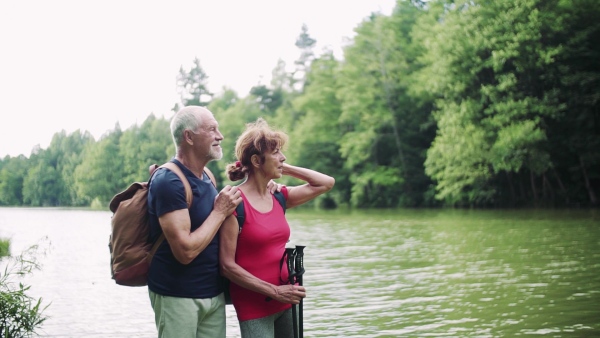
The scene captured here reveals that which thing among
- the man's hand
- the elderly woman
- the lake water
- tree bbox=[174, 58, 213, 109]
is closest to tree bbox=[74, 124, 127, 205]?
tree bbox=[174, 58, 213, 109]

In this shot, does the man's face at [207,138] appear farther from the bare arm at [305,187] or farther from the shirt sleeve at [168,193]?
the bare arm at [305,187]

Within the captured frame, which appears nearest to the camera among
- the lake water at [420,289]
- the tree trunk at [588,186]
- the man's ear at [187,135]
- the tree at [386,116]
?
the man's ear at [187,135]

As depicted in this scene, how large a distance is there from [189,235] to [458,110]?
113 ft

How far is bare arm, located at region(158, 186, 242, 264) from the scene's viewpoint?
3.14 meters

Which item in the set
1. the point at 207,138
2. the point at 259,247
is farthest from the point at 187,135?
the point at 259,247

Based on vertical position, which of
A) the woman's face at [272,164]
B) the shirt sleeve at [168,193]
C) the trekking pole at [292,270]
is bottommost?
the trekking pole at [292,270]

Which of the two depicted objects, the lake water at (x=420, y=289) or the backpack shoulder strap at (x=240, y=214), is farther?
the lake water at (x=420, y=289)

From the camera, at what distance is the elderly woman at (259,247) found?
335cm

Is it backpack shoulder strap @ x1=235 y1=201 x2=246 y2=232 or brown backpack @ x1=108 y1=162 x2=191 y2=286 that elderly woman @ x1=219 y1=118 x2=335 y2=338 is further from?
brown backpack @ x1=108 y1=162 x2=191 y2=286

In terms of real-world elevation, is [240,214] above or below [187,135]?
below

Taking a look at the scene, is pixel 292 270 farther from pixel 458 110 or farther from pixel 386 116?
pixel 386 116

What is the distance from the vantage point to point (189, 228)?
3189 mm

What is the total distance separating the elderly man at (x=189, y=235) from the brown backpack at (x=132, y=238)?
4 centimetres

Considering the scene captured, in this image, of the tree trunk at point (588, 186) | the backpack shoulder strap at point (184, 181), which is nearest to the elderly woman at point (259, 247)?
the backpack shoulder strap at point (184, 181)
